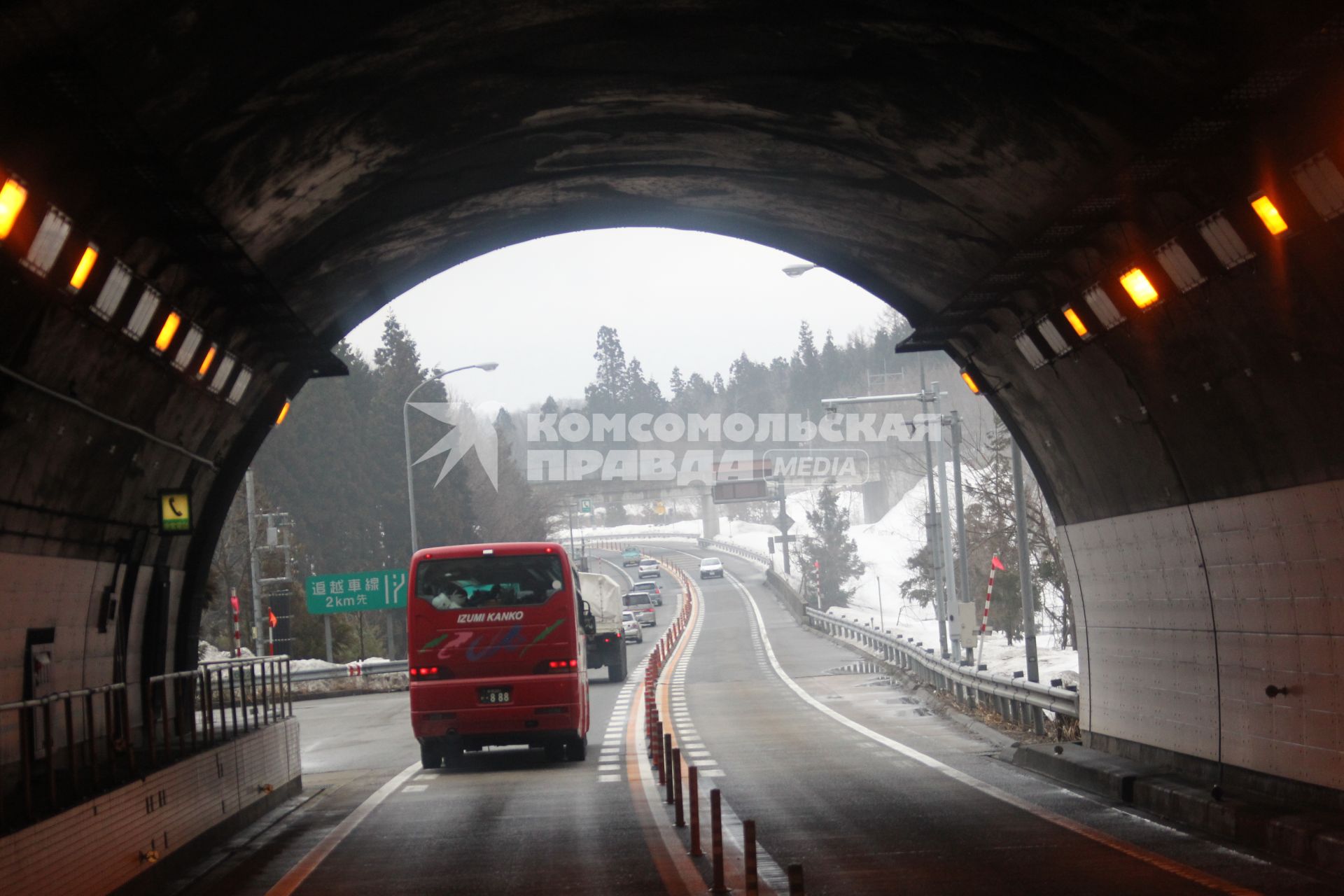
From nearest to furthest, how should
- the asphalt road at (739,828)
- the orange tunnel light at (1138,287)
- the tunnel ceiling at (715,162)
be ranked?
the tunnel ceiling at (715,162)
the asphalt road at (739,828)
the orange tunnel light at (1138,287)

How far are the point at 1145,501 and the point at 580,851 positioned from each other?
676 cm

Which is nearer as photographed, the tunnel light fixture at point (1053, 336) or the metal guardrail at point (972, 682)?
the tunnel light fixture at point (1053, 336)

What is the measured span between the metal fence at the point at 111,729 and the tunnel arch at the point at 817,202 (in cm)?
70

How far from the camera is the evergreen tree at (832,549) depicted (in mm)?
108625

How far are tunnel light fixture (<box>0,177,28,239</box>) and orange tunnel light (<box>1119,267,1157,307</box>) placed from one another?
8.64 m

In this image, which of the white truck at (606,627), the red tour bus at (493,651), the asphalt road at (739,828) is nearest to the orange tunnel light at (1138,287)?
the asphalt road at (739,828)

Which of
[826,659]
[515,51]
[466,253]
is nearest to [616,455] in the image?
[826,659]

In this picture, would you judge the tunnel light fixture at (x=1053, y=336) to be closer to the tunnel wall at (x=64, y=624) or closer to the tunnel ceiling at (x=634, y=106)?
the tunnel ceiling at (x=634, y=106)

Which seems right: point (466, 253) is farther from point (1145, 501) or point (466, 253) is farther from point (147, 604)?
point (1145, 501)

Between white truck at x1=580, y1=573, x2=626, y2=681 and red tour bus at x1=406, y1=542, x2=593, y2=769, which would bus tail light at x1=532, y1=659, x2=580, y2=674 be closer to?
red tour bus at x1=406, y1=542, x2=593, y2=769

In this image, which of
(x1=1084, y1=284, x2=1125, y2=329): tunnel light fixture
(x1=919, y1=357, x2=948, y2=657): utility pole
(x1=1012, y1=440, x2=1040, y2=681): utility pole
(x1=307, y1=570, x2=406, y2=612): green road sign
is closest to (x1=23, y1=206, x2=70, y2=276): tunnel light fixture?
(x1=1084, y1=284, x2=1125, y2=329): tunnel light fixture

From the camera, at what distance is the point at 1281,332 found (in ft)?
37.3

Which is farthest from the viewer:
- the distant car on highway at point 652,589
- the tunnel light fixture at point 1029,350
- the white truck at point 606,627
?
the distant car on highway at point 652,589

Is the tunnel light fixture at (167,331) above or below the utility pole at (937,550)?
above
